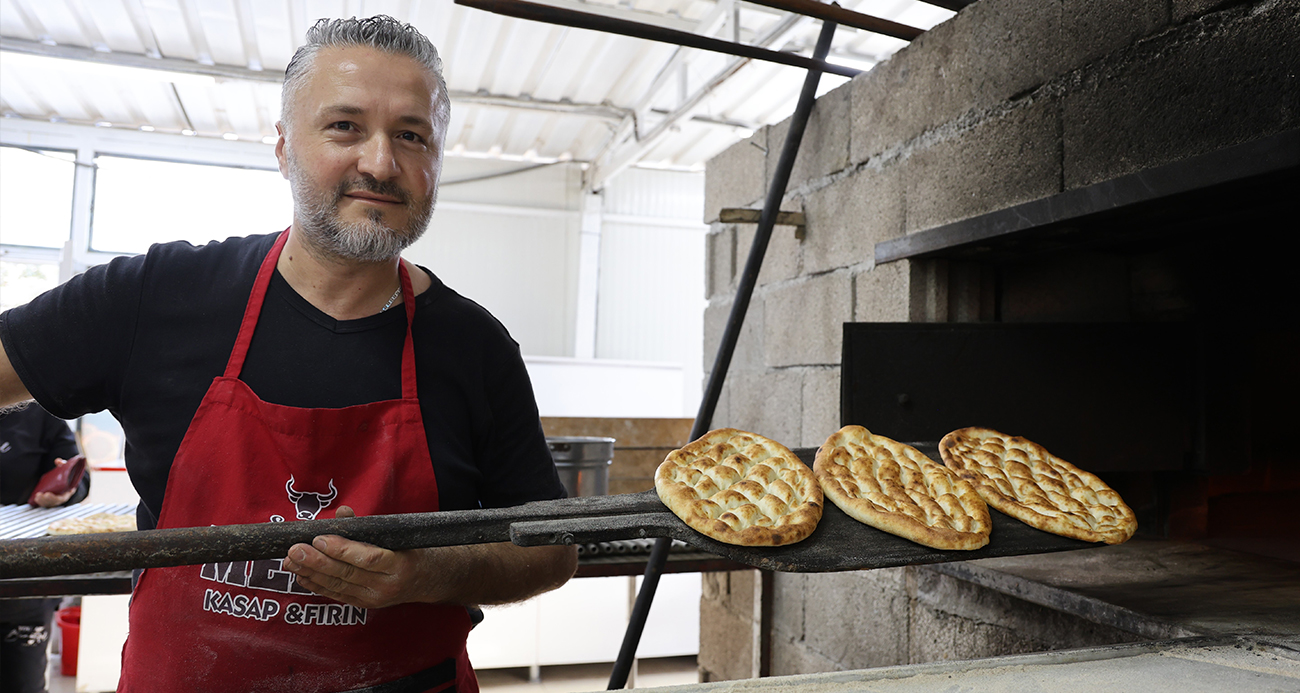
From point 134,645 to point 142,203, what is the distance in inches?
301

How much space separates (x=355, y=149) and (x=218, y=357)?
1.37 ft

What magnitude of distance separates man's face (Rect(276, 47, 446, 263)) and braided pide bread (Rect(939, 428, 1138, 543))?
3.43ft

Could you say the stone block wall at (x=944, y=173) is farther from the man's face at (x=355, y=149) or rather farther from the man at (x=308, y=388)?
the man's face at (x=355, y=149)

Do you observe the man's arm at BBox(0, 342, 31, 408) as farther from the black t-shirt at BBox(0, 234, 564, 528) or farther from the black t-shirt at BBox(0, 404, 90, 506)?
the black t-shirt at BBox(0, 404, 90, 506)

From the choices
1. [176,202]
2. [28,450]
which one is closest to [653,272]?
[176,202]

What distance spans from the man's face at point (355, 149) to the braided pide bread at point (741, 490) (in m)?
0.64

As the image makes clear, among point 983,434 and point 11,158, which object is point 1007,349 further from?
point 11,158

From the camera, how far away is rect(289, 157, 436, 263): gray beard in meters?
1.35

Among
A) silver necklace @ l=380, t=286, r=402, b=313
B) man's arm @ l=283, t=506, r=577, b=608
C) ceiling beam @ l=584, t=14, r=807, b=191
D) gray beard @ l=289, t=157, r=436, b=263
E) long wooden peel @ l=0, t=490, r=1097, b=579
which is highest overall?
ceiling beam @ l=584, t=14, r=807, b=191

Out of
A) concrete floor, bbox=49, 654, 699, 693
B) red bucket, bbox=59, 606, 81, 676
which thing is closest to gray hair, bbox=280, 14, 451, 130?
concrete floor, bbox=49, 654, 699, 693

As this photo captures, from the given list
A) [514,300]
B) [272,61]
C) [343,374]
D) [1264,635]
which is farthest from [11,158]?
[1264,635]

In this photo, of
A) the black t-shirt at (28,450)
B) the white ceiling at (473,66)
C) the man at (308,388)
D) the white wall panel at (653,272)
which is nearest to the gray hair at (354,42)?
the man at (308,388)

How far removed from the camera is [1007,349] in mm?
1684

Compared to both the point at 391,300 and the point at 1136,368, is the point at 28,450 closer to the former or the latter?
the point at 391,300
